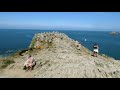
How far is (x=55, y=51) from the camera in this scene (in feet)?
57.8
